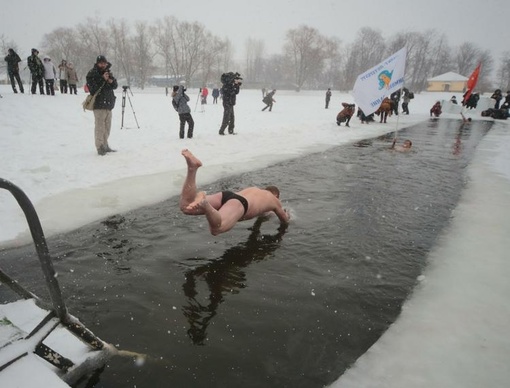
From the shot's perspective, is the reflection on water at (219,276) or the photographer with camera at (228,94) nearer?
the reflection on water at (219,276)

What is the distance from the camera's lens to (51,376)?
148cm

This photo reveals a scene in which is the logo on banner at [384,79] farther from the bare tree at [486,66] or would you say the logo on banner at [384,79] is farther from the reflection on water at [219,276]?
the bare tree at [486,66]

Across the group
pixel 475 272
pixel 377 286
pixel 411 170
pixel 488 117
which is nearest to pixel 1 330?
pixel 377 286

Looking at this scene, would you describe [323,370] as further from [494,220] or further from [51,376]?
[494,220]

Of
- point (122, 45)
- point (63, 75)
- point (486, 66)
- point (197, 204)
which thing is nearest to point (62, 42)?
point (122, 45)

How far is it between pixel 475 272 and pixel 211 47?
75.0 m

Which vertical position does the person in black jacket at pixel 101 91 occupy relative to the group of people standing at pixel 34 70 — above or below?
below

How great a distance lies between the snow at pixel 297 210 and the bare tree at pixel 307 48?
70556 mm

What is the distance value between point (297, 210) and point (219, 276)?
7.14 feet

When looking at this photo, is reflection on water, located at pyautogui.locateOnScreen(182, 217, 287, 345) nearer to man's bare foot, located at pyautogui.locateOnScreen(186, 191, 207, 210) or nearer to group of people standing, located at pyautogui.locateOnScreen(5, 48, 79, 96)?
man's bare foot, located at pyautogui.locateOnScreen(186, 191, 207, 210)

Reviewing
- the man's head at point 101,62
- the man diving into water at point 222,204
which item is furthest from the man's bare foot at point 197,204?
the man's head at point 101,62

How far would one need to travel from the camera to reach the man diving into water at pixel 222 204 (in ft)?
9.56

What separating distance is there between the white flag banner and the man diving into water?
878cm

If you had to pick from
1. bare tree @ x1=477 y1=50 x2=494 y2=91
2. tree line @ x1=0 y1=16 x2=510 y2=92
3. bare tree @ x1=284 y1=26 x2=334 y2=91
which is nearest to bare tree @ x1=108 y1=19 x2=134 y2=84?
tree line @ x1=0 y1=16 x2=510 y2=92
